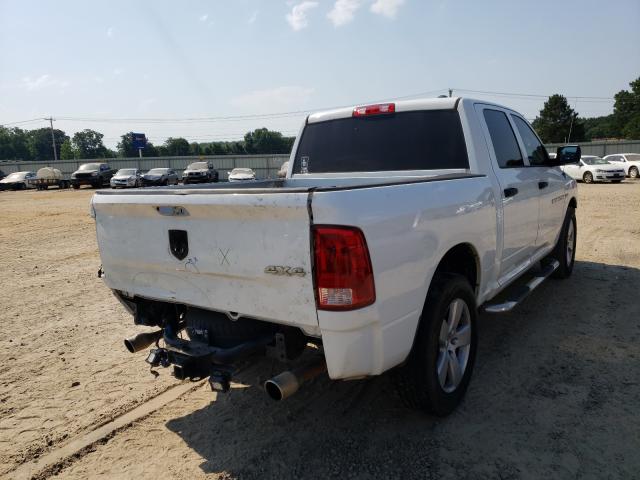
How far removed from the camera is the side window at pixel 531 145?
483cm

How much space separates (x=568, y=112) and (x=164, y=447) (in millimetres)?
89136

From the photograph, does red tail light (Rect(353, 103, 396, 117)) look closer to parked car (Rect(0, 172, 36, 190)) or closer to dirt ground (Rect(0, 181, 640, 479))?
dirt ground (Rect(0, 181, 640, 479))

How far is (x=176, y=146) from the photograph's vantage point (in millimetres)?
126000

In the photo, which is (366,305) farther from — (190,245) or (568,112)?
(568,112)

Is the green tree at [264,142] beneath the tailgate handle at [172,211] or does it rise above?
above

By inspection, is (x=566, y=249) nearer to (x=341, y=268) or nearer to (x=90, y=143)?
(x=341, y=268)

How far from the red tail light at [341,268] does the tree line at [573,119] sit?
83.2 metres

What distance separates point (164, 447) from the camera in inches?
113

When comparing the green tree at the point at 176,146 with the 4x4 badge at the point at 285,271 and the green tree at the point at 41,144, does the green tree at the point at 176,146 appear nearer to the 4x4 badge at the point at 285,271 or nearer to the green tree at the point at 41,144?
the green tree at the point at 41,144

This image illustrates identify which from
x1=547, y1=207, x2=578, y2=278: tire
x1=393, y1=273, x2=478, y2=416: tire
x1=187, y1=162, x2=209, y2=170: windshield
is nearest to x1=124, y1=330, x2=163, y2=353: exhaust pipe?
x1=393, y1=273, x2=478, y2=416: tire

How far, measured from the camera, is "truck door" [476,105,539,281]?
3887mm

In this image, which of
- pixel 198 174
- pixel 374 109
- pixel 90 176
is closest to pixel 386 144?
pixel 374 109

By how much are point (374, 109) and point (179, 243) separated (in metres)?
2.26

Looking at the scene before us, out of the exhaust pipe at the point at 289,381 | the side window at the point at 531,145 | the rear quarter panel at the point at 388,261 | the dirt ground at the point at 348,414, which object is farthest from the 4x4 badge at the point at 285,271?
the side window at the point at 531,145
